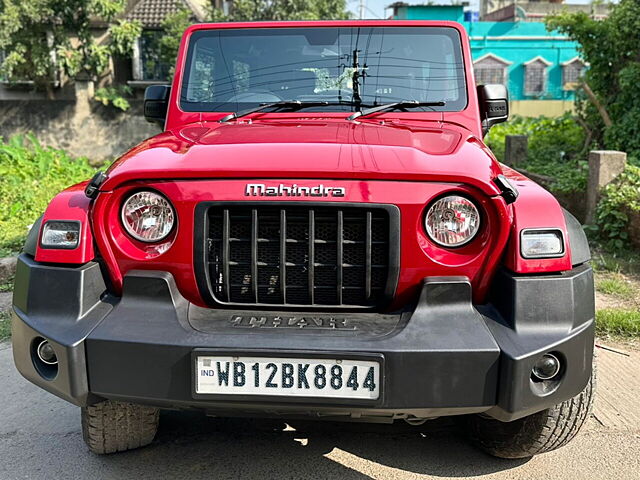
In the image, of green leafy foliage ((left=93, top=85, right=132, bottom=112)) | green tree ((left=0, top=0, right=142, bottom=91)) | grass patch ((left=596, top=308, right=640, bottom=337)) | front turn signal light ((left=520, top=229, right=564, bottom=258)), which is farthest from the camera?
green leafy foliage ((left=93, top=85, right=132, bottom=112))

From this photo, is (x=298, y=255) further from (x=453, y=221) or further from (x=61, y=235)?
(x=61, y=235)

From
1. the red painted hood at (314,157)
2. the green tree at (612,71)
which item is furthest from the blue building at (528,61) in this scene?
the red painted hood at (314,157)

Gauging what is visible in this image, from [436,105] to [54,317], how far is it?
2107 mm

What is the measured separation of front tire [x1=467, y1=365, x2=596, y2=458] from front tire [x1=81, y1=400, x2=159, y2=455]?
139 centimetres

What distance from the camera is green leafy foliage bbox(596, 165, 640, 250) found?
6.51 meters

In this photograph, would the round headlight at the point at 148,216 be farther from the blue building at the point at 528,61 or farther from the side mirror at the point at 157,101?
the blue building at the point at 528,61

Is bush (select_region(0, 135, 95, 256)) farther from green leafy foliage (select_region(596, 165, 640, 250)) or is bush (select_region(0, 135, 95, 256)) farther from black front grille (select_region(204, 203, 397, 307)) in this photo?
green leafy foliage (select_region(596, 165, 640, 250))

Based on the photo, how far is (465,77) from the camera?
11.8 ft

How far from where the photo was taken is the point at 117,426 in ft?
9.47

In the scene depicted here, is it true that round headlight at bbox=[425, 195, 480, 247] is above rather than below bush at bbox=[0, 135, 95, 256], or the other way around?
above

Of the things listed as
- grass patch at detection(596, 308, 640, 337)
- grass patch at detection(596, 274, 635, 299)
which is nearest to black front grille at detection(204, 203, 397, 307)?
grass patch at detection(596, 308, 640, 337)

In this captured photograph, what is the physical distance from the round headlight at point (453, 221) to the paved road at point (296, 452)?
1.04 meters

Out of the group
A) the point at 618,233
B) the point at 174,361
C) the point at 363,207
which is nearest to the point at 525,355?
the point at 363,207

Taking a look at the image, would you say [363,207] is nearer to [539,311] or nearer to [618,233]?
[539,311]
